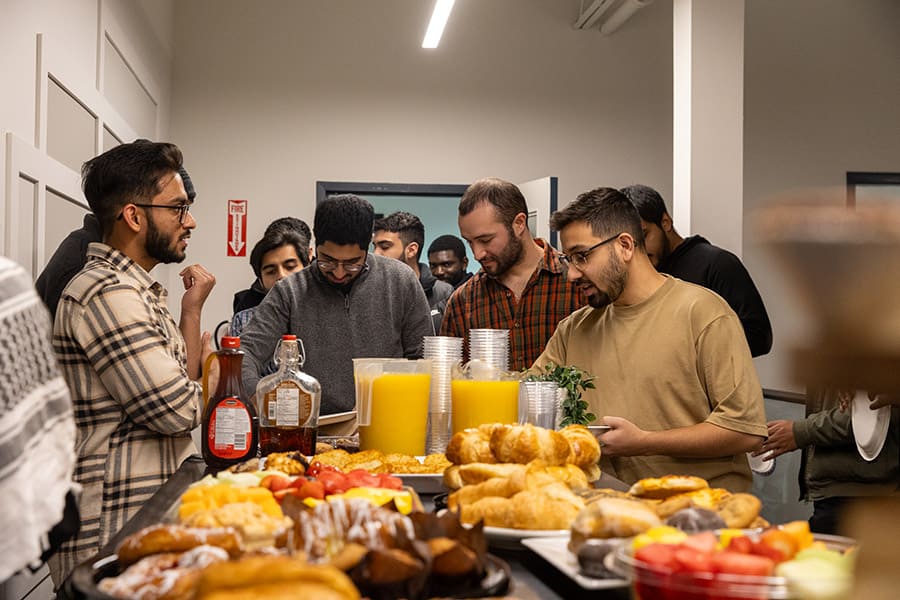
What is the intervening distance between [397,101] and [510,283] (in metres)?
3.78

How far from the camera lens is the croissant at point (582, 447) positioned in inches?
66.6

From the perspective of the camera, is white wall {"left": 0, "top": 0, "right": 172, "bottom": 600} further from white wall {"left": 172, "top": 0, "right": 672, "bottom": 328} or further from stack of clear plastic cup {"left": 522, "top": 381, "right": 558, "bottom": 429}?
stack of clear plastic cup {"left": 522, "top": 381, "right": 558, "bottom": 429}

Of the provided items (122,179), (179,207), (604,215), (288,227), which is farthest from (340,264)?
(288,227)

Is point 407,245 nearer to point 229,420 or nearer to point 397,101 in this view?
point 397,101

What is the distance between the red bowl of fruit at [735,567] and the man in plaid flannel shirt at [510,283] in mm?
2221

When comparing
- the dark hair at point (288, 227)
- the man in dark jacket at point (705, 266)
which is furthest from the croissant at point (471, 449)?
the dark hair at point (288, 227)

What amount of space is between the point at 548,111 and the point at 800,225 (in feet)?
20.8

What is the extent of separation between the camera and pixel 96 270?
228cm

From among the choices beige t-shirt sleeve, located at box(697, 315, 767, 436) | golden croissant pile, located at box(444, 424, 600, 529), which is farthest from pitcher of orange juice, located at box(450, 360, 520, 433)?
beige t-shirt sleeve, located at box(697, 315, 767, 436)

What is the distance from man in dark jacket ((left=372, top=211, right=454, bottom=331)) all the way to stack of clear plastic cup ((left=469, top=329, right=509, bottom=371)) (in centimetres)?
343

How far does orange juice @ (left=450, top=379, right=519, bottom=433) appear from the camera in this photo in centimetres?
202

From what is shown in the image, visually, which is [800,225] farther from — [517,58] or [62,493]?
[517,58]

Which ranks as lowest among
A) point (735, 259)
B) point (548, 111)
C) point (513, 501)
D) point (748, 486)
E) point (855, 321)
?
point (748, 486)

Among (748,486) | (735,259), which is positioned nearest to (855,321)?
(748,486)
